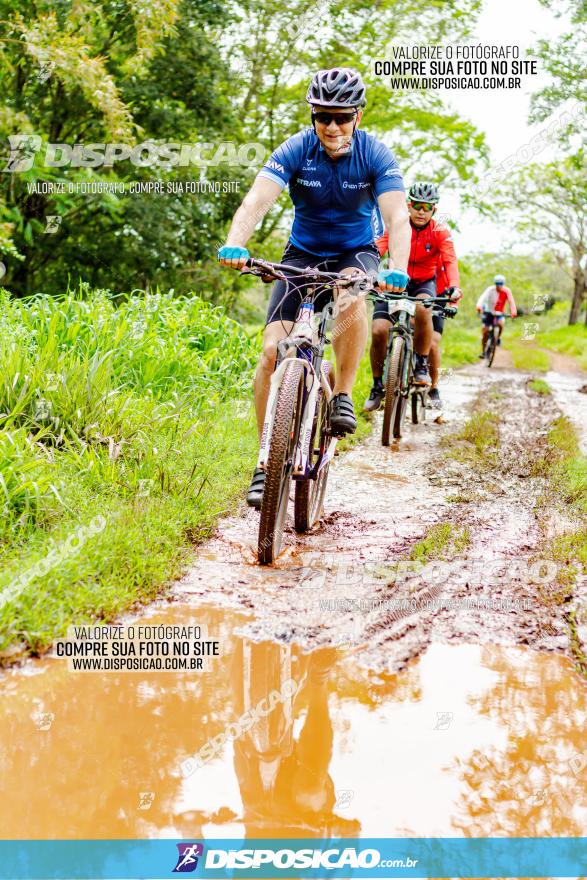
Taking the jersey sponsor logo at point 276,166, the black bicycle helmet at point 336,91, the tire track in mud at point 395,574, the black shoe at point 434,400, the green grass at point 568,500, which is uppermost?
the black bicycle helmet at point 336,91

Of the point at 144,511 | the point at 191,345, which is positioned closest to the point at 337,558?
the point at 144,511

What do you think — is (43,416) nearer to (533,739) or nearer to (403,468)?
(403,468)

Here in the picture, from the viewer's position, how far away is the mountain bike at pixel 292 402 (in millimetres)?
3977

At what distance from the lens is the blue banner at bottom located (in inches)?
84.1

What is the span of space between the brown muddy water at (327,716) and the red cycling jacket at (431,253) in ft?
13.9

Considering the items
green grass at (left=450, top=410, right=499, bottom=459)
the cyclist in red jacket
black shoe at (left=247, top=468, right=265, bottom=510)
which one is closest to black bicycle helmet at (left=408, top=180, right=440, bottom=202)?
the cyclist in red jacket

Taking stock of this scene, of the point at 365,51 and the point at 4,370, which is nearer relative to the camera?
the point at 4,370

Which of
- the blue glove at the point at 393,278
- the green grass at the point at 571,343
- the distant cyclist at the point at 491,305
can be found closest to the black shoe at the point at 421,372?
the blue glove at the point at 393,278

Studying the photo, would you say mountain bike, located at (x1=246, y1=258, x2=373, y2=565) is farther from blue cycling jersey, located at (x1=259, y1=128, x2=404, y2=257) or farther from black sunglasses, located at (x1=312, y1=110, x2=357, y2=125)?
black sunglasses, located at (x1=312, y1=110, x2=357, y2=125)

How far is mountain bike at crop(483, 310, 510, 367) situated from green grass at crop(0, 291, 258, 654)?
10.1m

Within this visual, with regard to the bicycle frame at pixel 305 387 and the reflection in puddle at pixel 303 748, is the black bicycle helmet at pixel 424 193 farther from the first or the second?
the reflection in puddle at pixel 303 748

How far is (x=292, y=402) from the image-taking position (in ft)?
13.1

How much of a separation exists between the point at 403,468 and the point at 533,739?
407 cm

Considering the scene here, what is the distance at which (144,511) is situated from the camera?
440cm
